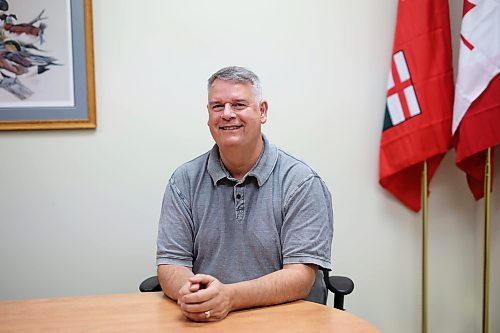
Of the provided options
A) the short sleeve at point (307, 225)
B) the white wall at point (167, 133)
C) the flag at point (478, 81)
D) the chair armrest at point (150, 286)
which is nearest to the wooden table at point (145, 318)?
the short sleeve at point (307, 225)

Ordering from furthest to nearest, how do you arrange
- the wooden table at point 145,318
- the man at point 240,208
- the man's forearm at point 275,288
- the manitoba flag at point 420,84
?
the manitoba flag at point 420,84
the man at point 240,208
the man's forearm at point 275,288
the wooden table at point 145,318

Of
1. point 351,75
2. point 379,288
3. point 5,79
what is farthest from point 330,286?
point 5,79

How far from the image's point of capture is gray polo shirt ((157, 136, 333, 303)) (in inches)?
72.7

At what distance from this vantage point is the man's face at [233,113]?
1.87 metres

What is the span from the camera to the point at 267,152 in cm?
196

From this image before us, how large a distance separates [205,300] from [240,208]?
0.47 meters

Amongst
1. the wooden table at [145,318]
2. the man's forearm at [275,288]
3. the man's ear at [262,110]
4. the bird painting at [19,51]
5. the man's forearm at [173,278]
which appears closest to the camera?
the wooden table at [145,318]

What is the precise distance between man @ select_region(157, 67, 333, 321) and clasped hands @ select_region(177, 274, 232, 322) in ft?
0.80

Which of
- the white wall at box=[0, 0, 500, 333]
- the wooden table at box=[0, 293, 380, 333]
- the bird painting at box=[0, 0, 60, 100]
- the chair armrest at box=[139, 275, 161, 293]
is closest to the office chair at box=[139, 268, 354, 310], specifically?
the chair armrest at box=[139, 275, 161, 293]

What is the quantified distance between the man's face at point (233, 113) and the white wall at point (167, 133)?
0.62 meters

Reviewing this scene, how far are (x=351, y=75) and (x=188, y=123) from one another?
0.81 m

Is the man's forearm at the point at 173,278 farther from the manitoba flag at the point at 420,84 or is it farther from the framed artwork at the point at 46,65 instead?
the manitoba flag at the point at 420,84

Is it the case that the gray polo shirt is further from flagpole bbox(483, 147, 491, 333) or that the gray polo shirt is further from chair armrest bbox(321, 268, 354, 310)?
flagpole bbox(483, 147, 491, 333)

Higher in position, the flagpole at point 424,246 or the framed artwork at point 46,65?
the framed artwork at point 46,65
